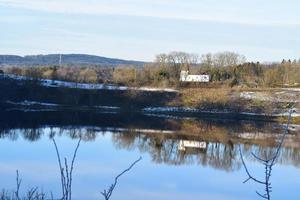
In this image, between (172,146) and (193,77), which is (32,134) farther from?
(193,77)

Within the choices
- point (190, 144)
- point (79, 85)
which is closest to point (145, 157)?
point (190, 144)

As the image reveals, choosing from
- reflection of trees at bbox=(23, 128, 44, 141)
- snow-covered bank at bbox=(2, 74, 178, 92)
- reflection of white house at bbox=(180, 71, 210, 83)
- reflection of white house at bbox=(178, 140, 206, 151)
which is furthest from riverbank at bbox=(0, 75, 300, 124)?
reflection of white house at bbox=(178, 140, 206, 151)

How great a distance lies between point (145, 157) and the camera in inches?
729

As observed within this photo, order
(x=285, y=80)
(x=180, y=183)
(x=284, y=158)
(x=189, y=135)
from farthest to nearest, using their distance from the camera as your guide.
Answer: (x=285, y=80) < (x=189, y=135) < (x=284, y=158) < (x=180, y=183)

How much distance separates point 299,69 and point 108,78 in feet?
65.6

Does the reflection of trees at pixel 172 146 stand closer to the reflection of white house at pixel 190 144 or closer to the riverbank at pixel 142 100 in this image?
the reflection of white house at pixel 190 144

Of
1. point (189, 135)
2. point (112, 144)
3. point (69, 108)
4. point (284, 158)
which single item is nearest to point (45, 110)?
point (69, 108)

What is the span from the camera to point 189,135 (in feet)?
84.8

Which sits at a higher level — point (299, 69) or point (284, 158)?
point (299, 69)

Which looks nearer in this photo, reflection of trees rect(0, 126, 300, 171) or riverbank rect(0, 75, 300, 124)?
reflection of trees rect(0, 126, 300, 171)

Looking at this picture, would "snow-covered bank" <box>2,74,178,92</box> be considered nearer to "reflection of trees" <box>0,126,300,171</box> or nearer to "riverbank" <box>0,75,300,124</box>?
"riverbank" <box>0,75,300,124</box>

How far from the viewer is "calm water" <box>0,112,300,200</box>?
1277cm

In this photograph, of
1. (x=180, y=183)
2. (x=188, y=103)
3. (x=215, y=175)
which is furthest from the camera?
(x=188, y=103)

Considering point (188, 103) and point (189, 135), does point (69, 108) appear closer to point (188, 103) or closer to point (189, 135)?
point (188, 103)
